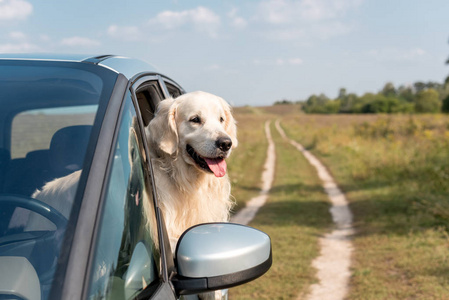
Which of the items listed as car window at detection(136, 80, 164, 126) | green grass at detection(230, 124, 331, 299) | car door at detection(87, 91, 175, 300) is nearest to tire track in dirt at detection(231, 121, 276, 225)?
green grass at detection(230, 124, 331, 299)

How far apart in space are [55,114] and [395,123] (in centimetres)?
2404

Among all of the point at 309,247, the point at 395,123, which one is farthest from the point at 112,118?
the point at 395,123

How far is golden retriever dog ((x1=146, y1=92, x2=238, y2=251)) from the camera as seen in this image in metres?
2.77

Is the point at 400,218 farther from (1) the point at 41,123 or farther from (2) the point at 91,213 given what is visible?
(2) the point at 91,213

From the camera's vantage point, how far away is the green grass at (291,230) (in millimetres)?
6090

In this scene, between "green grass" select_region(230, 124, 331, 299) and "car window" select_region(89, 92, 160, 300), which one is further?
"green grass" select_region(230, 124, 331, 299)

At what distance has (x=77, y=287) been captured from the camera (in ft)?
3.74

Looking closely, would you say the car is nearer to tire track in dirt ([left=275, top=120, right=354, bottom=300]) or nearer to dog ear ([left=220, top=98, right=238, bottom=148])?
dog ear ([left=220, top=98, right=238, bottom=148])

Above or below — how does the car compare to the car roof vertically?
below

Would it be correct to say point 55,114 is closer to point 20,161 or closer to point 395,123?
point 20,161

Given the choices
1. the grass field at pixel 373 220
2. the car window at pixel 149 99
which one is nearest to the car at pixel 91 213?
the car window at pixel 149 99

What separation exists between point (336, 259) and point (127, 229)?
247 inches

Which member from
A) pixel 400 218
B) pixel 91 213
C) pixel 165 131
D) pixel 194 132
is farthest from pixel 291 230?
pixel 91 213

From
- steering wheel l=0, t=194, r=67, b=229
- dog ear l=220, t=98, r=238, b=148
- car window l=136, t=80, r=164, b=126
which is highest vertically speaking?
car window l=136, t=80, r=164, b=126
